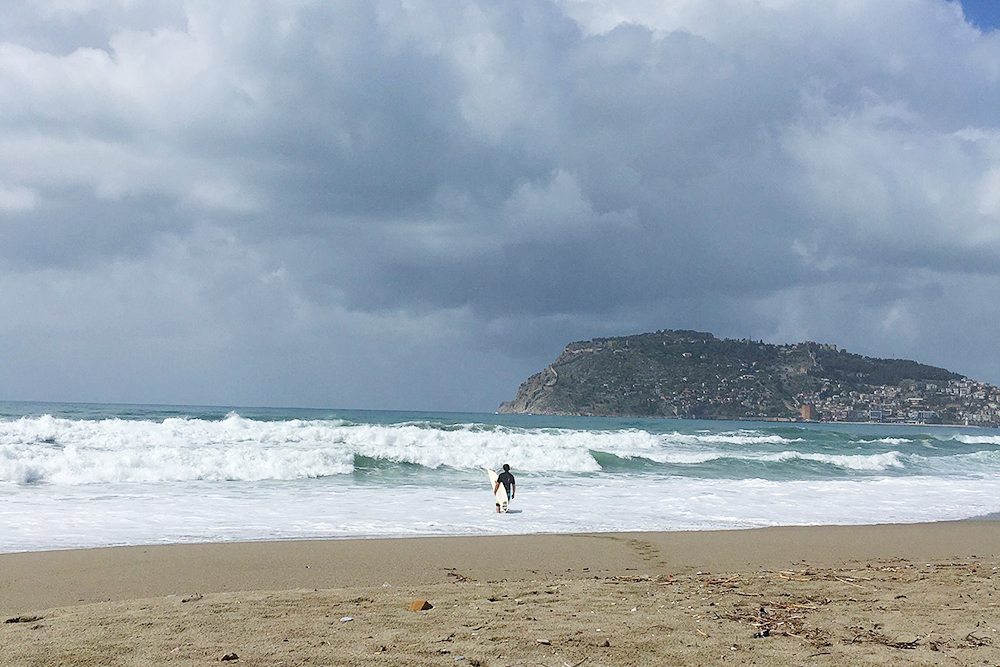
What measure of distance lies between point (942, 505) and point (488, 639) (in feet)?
47.8

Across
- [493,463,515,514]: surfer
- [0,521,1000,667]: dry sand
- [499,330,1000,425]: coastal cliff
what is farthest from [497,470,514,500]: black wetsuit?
[499,330,1000,425]: coastal cliff

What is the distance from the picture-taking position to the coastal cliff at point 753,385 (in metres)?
101

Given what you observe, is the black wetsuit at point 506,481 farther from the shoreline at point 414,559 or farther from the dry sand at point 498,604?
the dry sand at point 498,604

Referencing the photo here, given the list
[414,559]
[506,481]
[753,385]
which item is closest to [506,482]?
[506,481]

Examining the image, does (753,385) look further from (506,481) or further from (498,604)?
(498,604)

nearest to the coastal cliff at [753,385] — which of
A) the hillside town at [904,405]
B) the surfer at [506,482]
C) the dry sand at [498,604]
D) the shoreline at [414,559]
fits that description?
the hillside town at [904,405]

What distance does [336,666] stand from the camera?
4023 millimetres

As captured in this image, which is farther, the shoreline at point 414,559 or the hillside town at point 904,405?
the hillside town at point 904,405

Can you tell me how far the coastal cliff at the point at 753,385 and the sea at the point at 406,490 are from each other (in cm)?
7136

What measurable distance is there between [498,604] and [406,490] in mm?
10991

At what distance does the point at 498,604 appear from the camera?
221 inches

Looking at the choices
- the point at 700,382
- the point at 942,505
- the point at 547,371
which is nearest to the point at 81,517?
the point at 942,505

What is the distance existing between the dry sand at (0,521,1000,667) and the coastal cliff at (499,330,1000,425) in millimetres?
90492

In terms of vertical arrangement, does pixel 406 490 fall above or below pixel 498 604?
below
